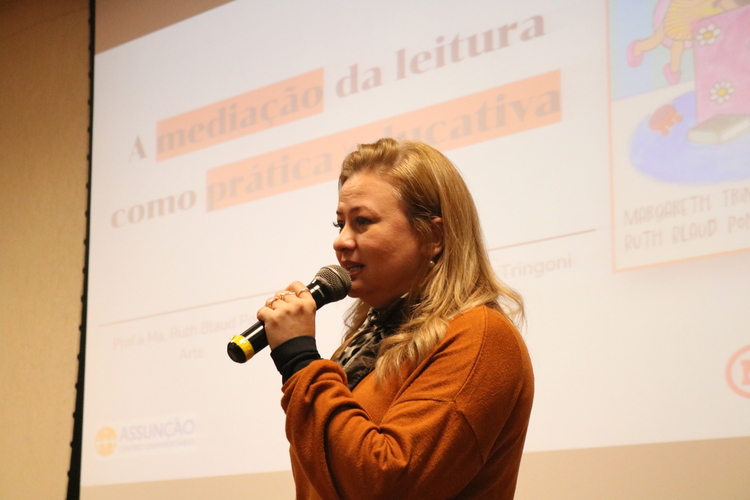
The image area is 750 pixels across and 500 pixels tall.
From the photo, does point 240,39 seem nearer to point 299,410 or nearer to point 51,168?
point 51,168

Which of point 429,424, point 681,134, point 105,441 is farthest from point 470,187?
point 105,441

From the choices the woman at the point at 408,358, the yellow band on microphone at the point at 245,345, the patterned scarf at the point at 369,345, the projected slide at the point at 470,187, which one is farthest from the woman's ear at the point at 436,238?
the projected slide at the point at 470,187

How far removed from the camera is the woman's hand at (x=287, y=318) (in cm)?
142

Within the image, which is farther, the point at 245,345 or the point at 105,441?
the point at 105,441

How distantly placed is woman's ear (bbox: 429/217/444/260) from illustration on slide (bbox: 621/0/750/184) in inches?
33.4

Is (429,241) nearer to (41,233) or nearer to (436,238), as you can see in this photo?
(436,238)

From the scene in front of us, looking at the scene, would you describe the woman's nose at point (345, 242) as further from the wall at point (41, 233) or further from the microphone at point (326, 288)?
the wall at point (41, 233)

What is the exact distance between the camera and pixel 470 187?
2.58 meters

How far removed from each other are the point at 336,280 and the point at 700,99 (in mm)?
1171

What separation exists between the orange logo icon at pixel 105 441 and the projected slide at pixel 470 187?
0.02 m

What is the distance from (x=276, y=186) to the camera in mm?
3100

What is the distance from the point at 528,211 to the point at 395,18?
2.94 feet

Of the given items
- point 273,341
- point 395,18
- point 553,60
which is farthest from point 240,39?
point 273,341

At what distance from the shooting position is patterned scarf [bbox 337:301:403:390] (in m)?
1.58
